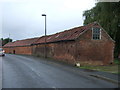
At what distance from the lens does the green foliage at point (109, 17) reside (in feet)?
61.9

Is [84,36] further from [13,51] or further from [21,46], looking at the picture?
[13,51]

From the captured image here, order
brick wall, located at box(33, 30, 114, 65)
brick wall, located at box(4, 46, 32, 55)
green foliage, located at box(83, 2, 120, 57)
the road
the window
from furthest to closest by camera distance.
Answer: brick wall, located at box(4, 46, 32, 55)
the window
brick wall, located at box(33, 30, 114, 65)
green foliage, located at box(83, 2, 120, 57)
the road

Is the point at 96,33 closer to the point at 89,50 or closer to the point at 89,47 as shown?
the point at 89,47

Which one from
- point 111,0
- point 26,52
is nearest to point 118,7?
point 111,0

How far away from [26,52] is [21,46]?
3.76 m

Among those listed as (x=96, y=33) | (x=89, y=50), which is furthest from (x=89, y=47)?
(x=96, y=33)

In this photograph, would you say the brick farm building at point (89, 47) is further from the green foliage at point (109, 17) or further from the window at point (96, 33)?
the green foliage at point (109, 17)

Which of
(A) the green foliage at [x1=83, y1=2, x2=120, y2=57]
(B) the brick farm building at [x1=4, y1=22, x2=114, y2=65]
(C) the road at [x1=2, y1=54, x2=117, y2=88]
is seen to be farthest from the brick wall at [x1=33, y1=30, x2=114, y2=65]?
(C) the road at [x1=2, y1=54, x2=117, y2=88]

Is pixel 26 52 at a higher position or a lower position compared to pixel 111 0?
lower

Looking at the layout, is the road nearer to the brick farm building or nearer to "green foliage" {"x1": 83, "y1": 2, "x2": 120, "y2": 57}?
the brick farm building

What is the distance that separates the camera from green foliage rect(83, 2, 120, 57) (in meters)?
18.9

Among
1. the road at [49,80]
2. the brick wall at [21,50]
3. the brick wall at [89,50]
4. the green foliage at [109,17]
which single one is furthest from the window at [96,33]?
the brick wall at [21,50]

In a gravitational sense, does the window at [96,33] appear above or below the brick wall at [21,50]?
above

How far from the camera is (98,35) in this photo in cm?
2420
